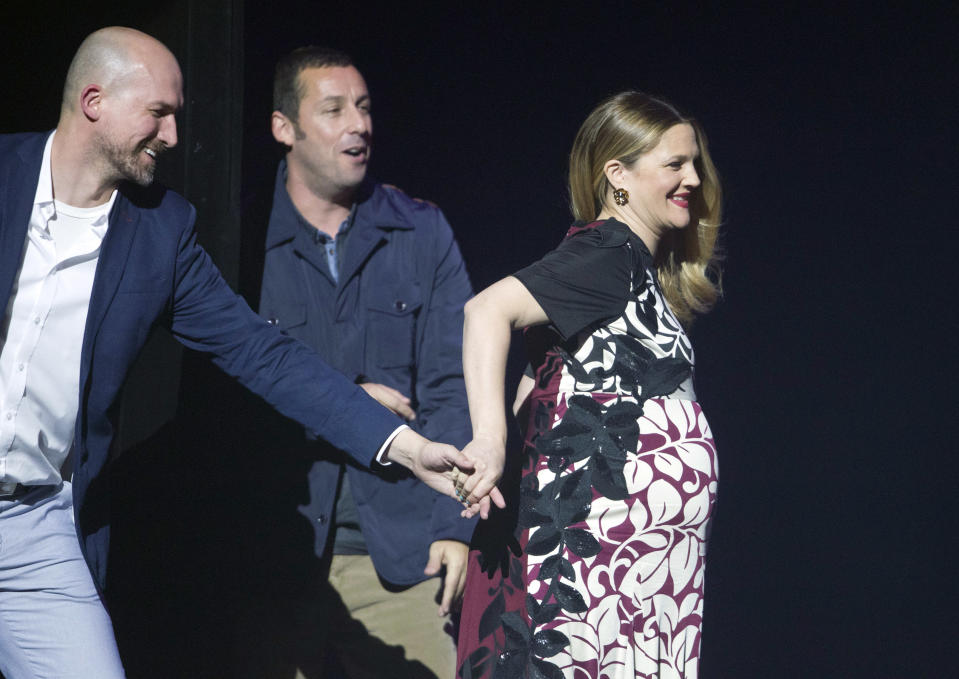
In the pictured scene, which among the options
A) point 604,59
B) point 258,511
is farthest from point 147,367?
point 604,59

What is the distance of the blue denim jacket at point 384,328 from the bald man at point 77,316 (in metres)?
0.41

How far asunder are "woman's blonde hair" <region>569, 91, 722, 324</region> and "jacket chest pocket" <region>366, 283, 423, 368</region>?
0.50 m

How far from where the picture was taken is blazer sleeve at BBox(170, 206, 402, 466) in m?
2.46

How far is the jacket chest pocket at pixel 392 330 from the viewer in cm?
284

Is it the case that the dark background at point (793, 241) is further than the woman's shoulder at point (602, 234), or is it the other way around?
the dark background at point (793, 241)

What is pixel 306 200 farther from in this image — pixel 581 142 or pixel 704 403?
pixel 704 403

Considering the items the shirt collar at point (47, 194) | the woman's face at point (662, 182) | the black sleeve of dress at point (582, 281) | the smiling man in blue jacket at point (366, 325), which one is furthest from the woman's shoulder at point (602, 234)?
the shirt collar at point (47, 194)

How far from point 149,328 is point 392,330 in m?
0.69

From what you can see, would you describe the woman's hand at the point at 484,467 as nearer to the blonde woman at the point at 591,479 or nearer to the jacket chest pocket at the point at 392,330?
the blonde woman at the point at 591,479

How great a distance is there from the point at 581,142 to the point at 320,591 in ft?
4.15

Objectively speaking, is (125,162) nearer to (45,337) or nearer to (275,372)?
(45,337)

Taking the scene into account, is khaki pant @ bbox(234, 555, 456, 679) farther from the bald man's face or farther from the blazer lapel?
the bald man's face

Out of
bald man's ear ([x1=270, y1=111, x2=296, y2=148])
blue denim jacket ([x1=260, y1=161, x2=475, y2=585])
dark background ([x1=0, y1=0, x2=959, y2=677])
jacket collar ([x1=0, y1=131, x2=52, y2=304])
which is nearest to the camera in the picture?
jacket collar ([x1=0, y1=131, x2=52, y2=304])

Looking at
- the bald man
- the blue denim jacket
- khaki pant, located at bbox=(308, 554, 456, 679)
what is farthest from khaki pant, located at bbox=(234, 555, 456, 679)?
the bald man
